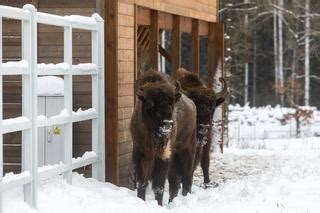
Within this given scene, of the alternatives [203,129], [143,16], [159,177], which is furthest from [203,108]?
[143,16]

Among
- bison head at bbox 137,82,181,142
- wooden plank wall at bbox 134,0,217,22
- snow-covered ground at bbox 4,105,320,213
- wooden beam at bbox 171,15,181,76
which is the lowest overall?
snow-covered ground at bbox 4,105,320,213

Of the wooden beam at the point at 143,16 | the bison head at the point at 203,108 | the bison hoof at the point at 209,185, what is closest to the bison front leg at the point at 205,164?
the bison hoof at the point at 209,185

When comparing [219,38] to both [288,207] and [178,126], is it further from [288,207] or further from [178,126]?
[288,207]

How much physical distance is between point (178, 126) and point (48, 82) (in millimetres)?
1751

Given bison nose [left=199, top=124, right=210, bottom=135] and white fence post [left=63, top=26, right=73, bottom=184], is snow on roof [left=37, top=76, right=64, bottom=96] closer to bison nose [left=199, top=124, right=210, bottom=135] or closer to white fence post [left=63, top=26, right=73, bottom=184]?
white fence post [left=63, top=26, right=73, bottom=184]

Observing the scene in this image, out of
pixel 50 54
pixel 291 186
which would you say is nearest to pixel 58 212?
pixel 50 54

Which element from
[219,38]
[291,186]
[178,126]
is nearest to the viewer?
[178,126]

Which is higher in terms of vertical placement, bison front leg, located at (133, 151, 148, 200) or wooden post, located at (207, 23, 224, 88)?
wooden post, located at (207, 23, 224, 88)

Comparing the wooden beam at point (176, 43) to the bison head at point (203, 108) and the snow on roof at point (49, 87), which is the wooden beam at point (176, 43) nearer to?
→ the bison head at point (203, 108)

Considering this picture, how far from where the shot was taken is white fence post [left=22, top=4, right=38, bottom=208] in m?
8.04

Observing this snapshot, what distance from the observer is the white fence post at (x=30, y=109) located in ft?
26.4

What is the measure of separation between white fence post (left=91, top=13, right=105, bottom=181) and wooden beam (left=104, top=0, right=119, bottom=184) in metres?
0.19

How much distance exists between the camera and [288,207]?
9469mm

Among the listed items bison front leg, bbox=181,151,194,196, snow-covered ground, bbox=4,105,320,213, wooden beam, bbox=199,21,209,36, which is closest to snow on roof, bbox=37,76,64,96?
snow-covered ground, bbox=4,105,320,213
